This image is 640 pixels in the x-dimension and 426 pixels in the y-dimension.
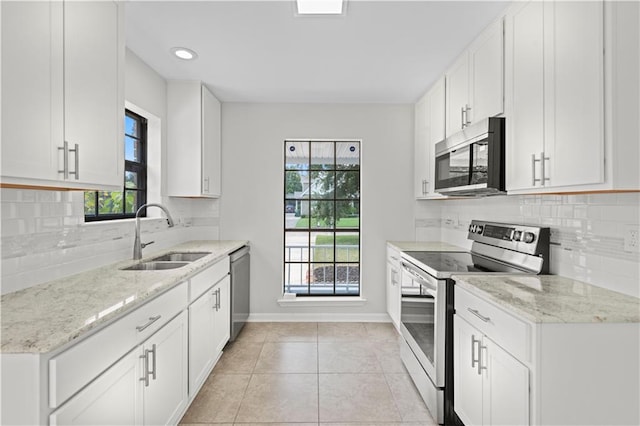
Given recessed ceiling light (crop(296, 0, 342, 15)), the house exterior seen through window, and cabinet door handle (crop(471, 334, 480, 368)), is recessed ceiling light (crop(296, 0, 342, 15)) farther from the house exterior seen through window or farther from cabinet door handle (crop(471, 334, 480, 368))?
cabinet door handle (crop(471, 334, 480, 368))

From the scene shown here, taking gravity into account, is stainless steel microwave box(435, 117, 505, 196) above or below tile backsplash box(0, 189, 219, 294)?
above

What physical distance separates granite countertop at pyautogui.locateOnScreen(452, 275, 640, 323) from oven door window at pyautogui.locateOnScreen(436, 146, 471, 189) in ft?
2.61

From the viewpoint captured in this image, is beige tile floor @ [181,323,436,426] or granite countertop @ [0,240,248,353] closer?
granite countertop @ [0,240,248,353]

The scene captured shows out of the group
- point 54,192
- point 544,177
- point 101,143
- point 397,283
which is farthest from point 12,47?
point 397,283

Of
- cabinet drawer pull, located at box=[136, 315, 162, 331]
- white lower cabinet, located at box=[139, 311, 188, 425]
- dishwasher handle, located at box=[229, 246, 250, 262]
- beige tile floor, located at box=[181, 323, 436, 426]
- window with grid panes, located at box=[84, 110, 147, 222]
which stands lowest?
beige tile floor, located at box=[181, 323, 436, 426]

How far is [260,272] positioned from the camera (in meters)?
3.81

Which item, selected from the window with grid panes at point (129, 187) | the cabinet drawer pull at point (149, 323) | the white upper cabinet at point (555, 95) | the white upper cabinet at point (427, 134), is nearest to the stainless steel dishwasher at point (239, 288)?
the window with grid panes at point (129, 187)

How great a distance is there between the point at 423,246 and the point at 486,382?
1.84 m

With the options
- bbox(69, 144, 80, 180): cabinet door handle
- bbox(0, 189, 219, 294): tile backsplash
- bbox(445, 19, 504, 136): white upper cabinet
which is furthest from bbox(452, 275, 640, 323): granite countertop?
bbox(0, 189, 219, 294): tile backsplash

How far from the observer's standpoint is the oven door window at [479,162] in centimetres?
208

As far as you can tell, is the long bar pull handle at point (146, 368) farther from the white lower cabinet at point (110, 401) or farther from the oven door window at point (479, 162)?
the oven door window at point (479, 162)

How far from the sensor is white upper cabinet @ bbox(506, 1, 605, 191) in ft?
4.53

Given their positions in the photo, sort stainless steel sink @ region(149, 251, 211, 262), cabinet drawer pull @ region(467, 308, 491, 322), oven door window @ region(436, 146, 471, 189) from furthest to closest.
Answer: stainless steel sink @ region(149, 251, 211, 262) < oven door window @ region(436, 146, 471, 189) < cabinet drawer pull @ region(467, 308, 491, 322)

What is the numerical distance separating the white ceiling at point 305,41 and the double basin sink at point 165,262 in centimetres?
160
